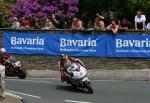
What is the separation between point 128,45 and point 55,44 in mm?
3560

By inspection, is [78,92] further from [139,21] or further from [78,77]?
[139,21]

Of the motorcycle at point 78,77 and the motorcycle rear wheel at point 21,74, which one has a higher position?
the motorcycle at point 78,77

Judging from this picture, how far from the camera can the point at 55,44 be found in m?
27.3

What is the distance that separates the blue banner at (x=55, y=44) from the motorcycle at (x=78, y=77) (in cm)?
589

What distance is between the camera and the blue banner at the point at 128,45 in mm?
25938

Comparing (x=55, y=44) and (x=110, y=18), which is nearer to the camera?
(x=110, y=18)

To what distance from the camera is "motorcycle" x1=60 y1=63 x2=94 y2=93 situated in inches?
778

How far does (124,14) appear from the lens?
33.7 metres

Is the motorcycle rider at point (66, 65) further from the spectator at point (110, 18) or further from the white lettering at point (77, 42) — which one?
the white lettering at point (77, 42)

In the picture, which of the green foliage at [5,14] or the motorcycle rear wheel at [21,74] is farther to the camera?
the green foliage at [5,14]

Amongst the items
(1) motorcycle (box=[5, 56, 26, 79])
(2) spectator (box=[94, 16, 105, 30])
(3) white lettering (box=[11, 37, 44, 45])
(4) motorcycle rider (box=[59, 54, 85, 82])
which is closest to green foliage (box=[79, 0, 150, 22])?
(2) spectator (box=[94, 16, 105, 30])

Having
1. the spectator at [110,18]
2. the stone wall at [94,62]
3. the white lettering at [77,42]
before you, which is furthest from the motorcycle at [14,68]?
the spectator at [110,18]

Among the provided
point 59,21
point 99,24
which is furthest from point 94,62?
point 59,21

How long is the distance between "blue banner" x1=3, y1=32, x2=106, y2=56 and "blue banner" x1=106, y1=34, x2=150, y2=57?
1.24 feet
